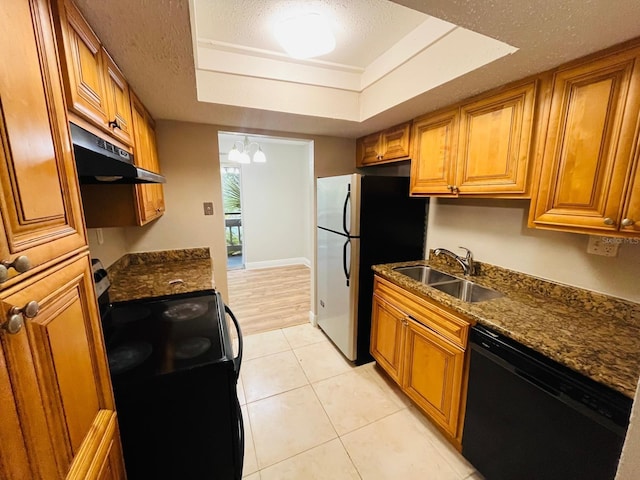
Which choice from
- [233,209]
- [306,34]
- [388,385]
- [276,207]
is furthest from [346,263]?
[233,209]

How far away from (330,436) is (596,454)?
132 centimetres

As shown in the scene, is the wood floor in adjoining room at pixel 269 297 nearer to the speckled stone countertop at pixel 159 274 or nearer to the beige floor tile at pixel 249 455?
the speckled stone countertop at pixel 159 274

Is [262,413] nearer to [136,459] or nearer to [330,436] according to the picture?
[330,436]

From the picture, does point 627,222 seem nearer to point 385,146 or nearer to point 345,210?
point 345,210

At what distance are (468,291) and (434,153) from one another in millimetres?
1055

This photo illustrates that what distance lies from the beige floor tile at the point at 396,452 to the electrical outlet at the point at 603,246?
4.74 ft

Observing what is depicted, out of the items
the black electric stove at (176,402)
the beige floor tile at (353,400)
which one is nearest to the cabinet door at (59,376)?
the black electric stove at (176,402)

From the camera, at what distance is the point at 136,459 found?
97cm

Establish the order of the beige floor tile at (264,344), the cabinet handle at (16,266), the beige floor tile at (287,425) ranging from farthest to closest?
the beige floor tile at (264,344)
the beige floor tile at (287,425)
the cabinet handle at (16,266)

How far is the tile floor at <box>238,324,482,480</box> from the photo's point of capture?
154 centimetres

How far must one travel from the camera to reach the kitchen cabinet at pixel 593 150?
1089mm

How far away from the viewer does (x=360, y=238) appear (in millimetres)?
2227

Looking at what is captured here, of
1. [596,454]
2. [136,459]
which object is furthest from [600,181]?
[136,459]

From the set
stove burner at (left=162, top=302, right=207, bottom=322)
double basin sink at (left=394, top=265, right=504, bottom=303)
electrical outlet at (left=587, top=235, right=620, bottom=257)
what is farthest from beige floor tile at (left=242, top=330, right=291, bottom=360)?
electrical outlet at (left=587, top=235, right=620, bottom=257)
